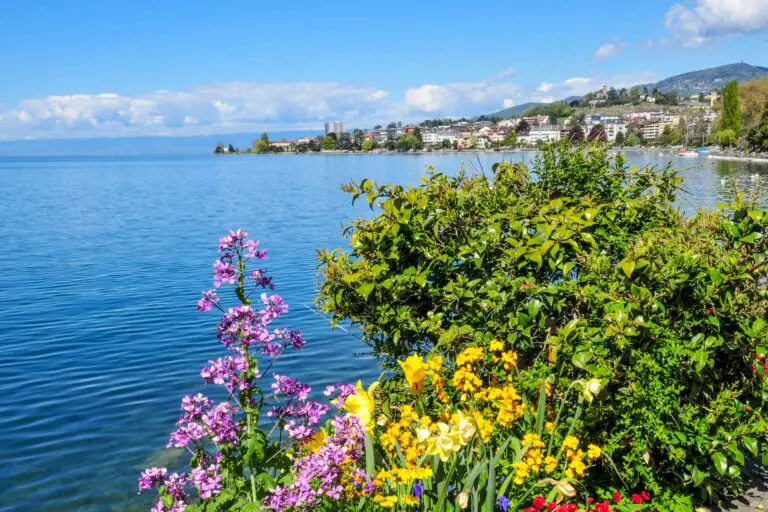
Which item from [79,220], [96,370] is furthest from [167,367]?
[79,220]

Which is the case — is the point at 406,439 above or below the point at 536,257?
below

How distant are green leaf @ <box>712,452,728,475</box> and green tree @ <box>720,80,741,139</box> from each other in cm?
12016

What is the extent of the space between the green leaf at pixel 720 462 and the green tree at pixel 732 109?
120159 millimetres

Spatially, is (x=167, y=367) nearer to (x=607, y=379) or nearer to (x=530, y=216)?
(x=530, y=216)

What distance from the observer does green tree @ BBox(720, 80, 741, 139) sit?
354 feet

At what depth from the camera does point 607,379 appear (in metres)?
3.80

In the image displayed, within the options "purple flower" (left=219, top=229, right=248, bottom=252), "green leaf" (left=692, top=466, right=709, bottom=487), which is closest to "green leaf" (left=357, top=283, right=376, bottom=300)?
"purple flower" (left=219, top=229, right=248, bottom=252)

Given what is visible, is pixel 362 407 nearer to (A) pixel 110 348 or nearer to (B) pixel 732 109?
(A) pixel 110 348

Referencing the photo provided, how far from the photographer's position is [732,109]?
110312 millimetres

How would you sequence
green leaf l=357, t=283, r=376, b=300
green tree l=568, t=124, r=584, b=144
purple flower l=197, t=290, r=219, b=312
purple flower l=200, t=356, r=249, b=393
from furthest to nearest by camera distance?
green tree l=568, t=124, r=584, b=144
green leaf l=357, t=283, r=376, b=300
purple flower l=197, t=290, r=219, b=312
purple flower l=200, t=356, r=249, b=393

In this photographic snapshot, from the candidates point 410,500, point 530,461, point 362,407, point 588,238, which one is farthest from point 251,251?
point 588,238

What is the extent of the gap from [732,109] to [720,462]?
408 feet

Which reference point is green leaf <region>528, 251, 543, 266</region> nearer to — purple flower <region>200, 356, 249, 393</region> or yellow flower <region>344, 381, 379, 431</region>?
yellow flower <region>344, 381, 379, 431</region>

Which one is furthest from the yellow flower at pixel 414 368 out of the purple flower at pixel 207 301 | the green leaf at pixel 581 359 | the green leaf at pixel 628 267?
the green leaf at pixel 628 267
